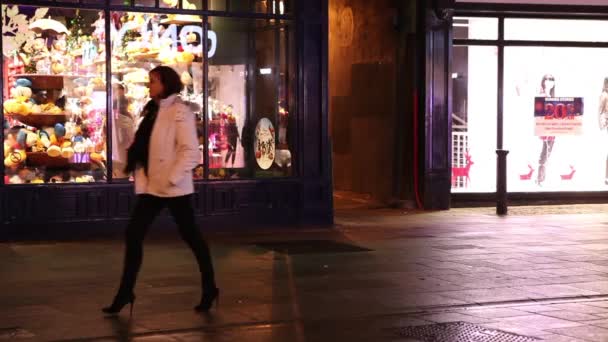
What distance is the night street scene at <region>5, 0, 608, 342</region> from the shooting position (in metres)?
8.18

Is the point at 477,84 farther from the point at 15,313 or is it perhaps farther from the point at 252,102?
the point at 15,313

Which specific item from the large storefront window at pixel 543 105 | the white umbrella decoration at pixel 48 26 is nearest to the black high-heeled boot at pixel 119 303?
the white umbrella decoration at pixel 48 26

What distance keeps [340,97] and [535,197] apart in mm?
4010

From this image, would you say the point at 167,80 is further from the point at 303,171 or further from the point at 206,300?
the point at 303,171

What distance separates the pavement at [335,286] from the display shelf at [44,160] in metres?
1.02

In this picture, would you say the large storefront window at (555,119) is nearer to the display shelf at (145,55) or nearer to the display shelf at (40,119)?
the display shelf at (145,55)

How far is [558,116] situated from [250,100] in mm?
6494

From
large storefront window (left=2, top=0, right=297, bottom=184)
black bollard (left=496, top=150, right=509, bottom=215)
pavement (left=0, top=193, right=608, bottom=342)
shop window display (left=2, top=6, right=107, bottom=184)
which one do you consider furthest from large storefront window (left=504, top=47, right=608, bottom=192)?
shop window display (left=2, top=6, right=107, bottom=184)

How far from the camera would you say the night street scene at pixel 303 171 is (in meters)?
8.18

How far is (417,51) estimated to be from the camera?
17078 mm

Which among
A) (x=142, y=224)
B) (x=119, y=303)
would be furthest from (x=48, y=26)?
(x=119, y=303)

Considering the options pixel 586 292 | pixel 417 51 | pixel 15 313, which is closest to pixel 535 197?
pixel 417 51

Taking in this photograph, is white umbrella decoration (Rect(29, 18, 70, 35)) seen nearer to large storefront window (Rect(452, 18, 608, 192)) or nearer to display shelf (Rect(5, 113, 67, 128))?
display shelf (Rect(5, 113, 67, 128))

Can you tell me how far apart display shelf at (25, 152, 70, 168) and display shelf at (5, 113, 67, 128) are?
0.37 meters
